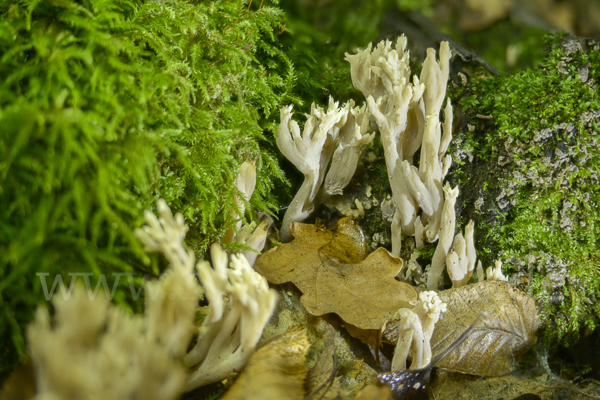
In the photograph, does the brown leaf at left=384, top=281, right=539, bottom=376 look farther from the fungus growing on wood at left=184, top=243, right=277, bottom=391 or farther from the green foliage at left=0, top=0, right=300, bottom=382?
the green foliage at left=0, top=0, right=300, bottom=382

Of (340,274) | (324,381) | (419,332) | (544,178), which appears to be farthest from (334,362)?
(544,178)

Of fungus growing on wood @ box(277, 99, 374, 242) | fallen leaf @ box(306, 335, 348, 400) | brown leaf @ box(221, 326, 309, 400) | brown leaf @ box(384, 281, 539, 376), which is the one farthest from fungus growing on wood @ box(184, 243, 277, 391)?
fungus growing on wood @ box(277, 99, 374, 242)

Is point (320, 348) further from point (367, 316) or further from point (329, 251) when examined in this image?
point (329, 251)

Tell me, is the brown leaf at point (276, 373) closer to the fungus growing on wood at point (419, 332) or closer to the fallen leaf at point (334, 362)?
the fallen leaf at point (334, 362)

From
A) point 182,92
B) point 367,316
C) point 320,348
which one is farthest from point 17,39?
point 367,316

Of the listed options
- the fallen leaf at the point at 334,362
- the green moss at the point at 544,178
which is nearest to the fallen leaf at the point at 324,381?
the fallen leaf at the point at 334,362

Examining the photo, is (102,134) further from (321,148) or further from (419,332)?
(419,332)
